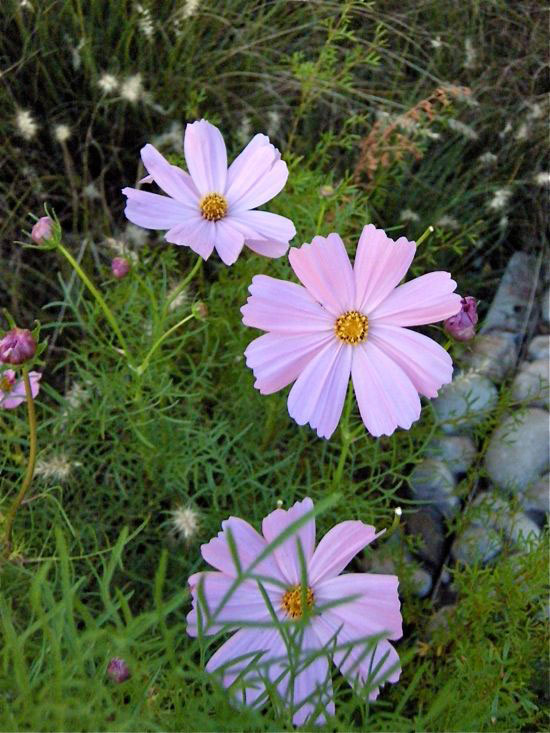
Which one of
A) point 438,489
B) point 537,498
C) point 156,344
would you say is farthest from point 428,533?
point 156,344

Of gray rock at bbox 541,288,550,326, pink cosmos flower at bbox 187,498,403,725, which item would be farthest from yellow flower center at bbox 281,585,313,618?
gray rock at bbox 541,288,550,326

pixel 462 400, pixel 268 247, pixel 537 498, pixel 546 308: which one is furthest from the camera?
pixel 546 308

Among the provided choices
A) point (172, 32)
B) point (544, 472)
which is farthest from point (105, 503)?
point (172, 32)

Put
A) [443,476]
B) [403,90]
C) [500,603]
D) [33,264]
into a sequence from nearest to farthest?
[500,603], [443,476], [33,264], [403,90]

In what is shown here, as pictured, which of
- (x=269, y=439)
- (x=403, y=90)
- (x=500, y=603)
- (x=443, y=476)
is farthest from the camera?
(x=403, y=90)

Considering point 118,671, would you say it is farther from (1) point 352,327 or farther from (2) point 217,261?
(2) point 217,261

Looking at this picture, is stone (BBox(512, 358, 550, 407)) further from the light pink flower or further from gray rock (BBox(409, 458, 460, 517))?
the light pink flower

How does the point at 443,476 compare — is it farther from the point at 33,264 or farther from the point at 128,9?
the point at 128,9
